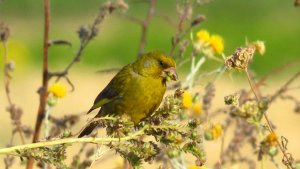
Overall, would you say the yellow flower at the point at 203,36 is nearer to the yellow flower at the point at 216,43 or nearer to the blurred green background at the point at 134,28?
the yellow flower at the point at 216,43

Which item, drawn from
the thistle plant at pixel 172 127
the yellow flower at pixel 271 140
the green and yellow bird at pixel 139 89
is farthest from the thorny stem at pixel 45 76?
the yellow flower at pixel 271 140

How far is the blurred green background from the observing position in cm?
2549

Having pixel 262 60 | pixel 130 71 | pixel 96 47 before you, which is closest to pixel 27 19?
pixel 96 47

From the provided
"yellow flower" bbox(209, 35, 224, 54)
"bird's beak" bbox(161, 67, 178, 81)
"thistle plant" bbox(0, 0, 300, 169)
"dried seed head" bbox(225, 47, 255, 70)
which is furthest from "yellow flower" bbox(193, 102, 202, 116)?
"dried seed head" bbox(225, 47, 255, 70)

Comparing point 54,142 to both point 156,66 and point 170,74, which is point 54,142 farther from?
point 156,66

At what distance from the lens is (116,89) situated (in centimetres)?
448

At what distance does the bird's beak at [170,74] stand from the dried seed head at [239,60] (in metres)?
0.93

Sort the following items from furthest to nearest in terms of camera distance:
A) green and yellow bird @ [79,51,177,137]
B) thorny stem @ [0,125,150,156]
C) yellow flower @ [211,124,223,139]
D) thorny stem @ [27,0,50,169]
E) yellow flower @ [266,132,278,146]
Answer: green and yellow bird @ [79,51,177,137], thorny stem @ [27,0,50,169], yellow flower @ [211,124,223,139], yellow flower @ [266,132,278,146], thorny stem @ [0,125,150,156]

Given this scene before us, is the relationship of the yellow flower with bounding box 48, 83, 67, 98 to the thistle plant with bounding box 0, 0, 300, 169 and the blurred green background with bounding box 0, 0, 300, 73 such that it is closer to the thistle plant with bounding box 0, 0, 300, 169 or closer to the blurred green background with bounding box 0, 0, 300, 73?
the thistle plant with bounding box 0, 0, 300, 169

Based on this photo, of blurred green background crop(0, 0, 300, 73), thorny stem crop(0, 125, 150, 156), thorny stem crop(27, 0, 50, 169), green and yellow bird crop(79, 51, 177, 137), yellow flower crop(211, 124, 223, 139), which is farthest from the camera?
blurred green background crop(0, 0, 300, 73)

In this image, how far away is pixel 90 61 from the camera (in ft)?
83.8

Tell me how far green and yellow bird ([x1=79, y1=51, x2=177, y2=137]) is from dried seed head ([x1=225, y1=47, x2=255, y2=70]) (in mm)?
931

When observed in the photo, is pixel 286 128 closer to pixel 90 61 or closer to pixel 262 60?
pixel 262 60

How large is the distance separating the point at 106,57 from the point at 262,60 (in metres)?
3.93
